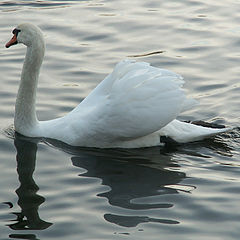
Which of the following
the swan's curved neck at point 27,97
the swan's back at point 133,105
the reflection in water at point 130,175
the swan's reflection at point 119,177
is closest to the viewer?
the swan's reflection at point 119,177

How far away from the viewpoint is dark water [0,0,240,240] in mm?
7324

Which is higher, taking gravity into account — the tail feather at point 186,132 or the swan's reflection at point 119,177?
the tail feather at point 186,132

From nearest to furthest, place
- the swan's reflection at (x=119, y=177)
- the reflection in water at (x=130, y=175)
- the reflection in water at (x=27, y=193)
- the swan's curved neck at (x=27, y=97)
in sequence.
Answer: the reflection in water at (x=27, y=193) < the swan's reflection at (x=119, y=177) < the reflection in water at (x=130, y=175) < the swan's curved neck at (x=27, y=97)

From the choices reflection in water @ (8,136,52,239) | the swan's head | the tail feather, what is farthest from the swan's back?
the swan's head

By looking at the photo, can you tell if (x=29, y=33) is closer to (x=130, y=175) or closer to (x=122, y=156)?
(x=122, y=156)

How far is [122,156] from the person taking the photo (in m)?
9.00

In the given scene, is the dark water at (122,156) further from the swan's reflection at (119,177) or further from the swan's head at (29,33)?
the swan's head at (29,33)

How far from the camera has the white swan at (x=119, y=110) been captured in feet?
29.0

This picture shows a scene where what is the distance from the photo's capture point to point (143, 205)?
7684mm

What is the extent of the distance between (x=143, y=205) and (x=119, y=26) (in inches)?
269

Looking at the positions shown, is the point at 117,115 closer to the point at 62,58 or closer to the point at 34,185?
the point at 34,185

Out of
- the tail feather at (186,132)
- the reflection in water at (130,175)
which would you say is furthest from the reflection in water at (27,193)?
the tail feather at (186,132)

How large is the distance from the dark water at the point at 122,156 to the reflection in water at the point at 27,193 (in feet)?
0.04

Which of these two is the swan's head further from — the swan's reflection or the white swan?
the swan's reflection
